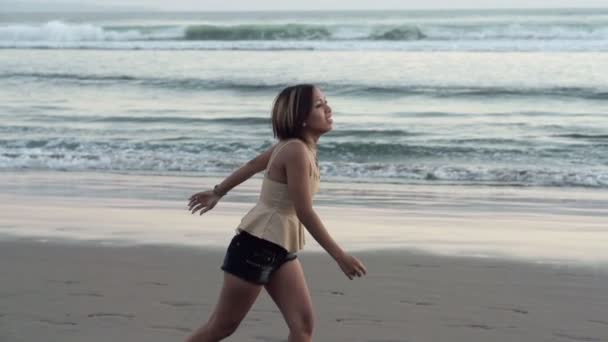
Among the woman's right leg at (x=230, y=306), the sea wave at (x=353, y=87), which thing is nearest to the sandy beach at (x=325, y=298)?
the woman's right leg at (x=230, y=306)

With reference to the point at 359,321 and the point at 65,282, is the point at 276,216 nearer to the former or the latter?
the point at 359,321

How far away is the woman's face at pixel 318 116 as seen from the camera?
→ 362 centimetres

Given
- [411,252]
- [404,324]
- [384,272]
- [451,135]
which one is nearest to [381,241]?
[411,252]

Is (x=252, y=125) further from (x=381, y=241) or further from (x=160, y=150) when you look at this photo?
(x=381, y=241)

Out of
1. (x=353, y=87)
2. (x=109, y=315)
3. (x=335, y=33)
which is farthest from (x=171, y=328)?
(x=335, y=33)

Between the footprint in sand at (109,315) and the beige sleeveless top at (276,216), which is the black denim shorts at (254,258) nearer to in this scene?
the beige sleeveless top at (276,216)

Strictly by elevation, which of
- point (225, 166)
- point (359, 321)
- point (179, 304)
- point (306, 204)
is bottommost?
point (225, 166)

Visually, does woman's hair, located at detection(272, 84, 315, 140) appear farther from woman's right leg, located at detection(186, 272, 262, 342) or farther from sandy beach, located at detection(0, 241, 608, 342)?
sandy beach, located at detection(0, 241, 608, 342)

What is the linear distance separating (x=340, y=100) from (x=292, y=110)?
18.1 metres

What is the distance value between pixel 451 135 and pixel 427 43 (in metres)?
20.9

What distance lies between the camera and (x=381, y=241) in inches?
285

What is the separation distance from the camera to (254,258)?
12.0ft

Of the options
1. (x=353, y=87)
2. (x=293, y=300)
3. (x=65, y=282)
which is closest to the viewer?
(x=293, y=300)

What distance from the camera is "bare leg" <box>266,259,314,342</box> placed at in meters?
3.66
